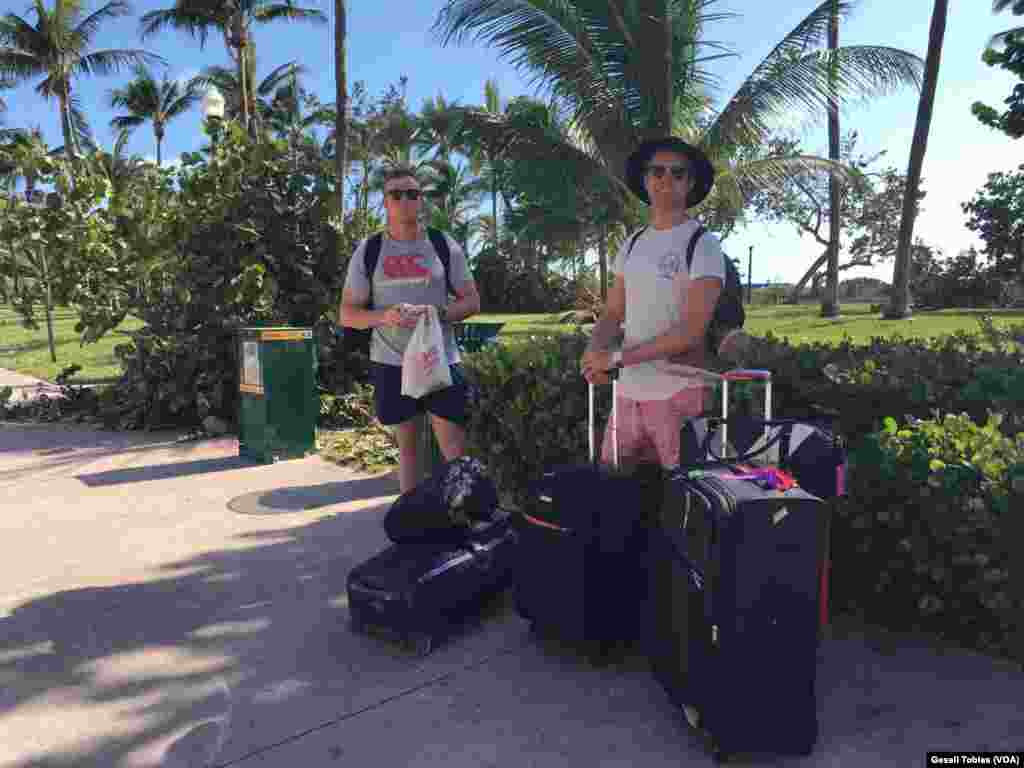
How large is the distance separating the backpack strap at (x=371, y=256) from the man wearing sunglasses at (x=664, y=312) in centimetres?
142

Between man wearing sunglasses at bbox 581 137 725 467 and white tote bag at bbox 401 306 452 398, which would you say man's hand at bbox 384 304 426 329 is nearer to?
white tote bag at bbox 401 306 452 398

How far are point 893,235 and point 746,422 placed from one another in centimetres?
4929

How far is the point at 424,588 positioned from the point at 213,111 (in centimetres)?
707

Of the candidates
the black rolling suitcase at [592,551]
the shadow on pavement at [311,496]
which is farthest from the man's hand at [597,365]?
the shadow on pavement at [311,496]

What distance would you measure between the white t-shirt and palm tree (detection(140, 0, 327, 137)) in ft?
51.2

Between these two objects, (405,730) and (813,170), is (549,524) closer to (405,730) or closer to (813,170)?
(405,730)

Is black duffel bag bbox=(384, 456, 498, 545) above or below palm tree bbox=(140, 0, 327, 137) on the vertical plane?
below

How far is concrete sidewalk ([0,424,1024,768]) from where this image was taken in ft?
7.84

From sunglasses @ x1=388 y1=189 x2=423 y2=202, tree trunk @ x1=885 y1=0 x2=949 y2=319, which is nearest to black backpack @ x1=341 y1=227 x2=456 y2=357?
sunglasses @ x1=388 y1=189 x2=423 y2=202

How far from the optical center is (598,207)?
12.1 metres

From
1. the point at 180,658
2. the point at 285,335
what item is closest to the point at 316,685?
the point at 180,658

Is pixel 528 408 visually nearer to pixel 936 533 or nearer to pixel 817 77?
pixel 936 533

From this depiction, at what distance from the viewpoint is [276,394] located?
22.1 feet

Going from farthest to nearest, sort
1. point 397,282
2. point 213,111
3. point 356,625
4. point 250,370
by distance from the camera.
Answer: point 213,111 < point 250,370 < point 397,282 < point 356,625
